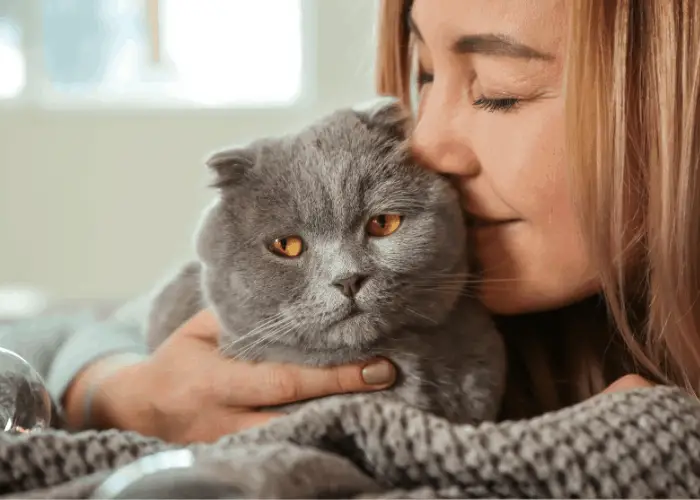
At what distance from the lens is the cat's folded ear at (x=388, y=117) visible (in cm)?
78

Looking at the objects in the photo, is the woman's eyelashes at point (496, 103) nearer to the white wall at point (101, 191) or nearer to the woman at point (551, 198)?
the woman at point (551, 198)

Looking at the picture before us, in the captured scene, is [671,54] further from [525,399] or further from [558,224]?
[525,399]

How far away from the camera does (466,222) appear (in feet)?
2.69

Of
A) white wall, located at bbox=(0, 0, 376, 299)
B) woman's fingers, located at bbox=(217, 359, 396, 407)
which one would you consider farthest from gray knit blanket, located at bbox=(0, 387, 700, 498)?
white wall, located at bbox=(0, 0, 376, 299)

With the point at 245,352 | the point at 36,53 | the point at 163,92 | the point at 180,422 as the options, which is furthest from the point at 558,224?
the point at 36,53

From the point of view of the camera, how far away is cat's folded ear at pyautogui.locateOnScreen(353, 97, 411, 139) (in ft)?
2.56

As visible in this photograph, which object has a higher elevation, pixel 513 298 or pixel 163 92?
pixel 163 92

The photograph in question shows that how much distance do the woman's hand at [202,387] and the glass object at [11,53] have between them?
1.24 m

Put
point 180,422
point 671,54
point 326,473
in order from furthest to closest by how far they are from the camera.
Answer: point 180,422 < point 671,54 < point 326,473

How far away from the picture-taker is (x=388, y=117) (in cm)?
78

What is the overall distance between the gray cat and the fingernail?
12 millimetres

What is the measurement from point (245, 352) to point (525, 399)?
329 millimetres

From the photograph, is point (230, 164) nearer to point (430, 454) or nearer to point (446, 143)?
point (446, 143)

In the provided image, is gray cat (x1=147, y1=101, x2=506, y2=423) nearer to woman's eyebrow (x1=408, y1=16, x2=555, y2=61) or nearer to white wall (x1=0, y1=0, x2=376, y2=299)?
woman's eyebrow (x1=408, y1=16, x2=555, y2=61)
